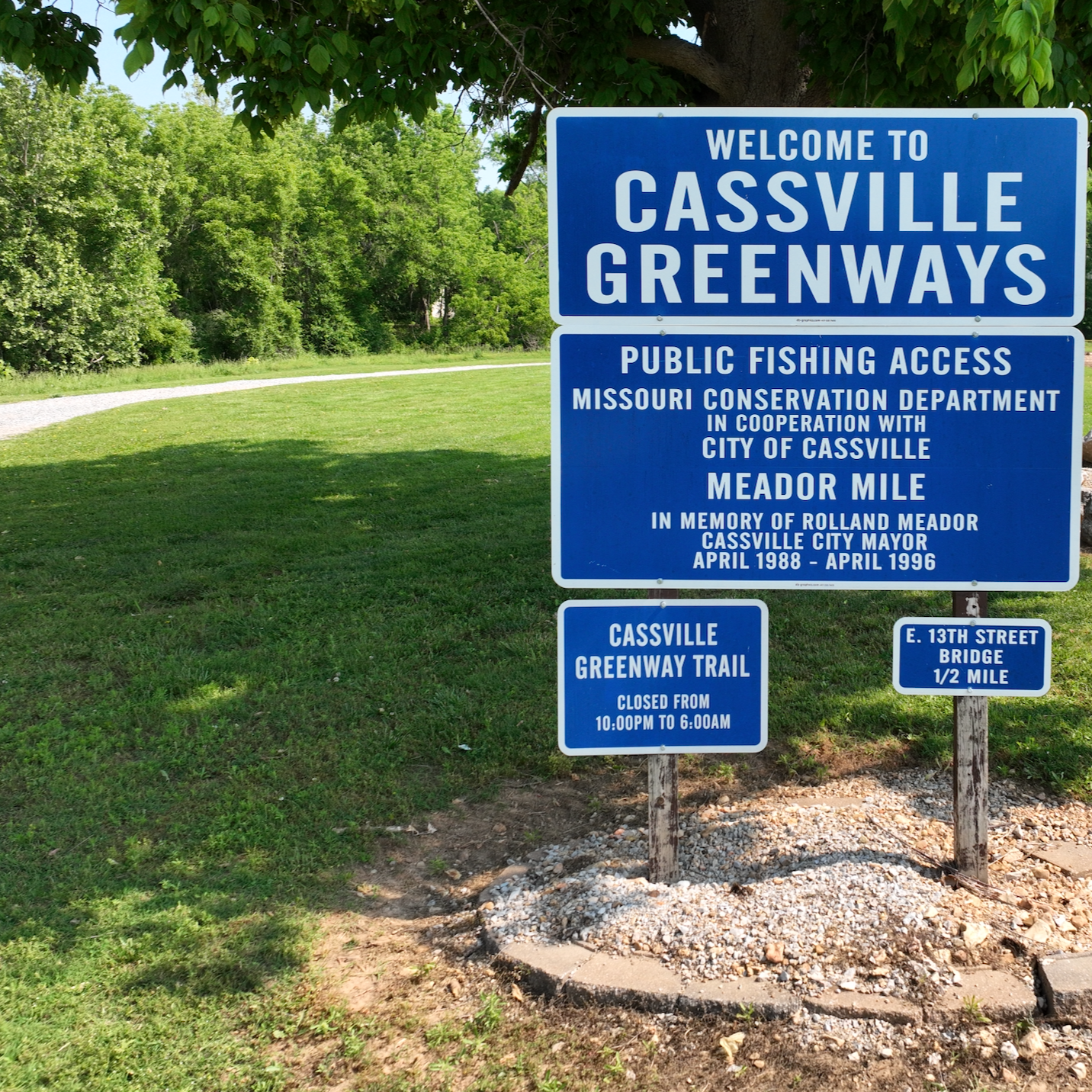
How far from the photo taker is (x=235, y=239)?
42938 millimetres

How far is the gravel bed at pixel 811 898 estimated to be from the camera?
3.08 meters

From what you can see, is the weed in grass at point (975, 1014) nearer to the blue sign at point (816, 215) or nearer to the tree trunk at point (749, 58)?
the blue sign at point (816, 215)

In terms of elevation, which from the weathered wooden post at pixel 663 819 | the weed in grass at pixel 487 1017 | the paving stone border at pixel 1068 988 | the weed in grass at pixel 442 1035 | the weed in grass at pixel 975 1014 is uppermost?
the weathered wooden post at pixel 663 819

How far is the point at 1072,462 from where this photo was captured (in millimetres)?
3160

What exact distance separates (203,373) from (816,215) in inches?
1210

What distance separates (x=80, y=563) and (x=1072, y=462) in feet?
23.1

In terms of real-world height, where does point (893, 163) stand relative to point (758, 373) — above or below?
above

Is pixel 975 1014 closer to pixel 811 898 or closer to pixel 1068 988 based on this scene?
pixel 1068 988

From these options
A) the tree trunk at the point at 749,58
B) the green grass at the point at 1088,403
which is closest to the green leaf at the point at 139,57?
the tree trunk at the point at 749,58

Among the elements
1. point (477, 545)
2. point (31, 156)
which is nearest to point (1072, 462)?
point (477, 545)

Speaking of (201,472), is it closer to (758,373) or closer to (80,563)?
(80,563)

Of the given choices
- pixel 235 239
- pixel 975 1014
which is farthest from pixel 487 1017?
pixel 235 239

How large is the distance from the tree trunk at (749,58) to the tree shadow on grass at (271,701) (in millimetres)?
3076

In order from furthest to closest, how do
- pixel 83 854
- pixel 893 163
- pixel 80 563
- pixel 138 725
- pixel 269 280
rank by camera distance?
pixel 269 280
pixel 80 563
pixel 138 725
pixel 83 854
pixel 893 163
